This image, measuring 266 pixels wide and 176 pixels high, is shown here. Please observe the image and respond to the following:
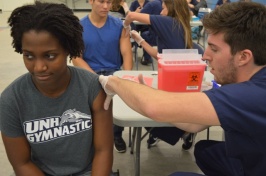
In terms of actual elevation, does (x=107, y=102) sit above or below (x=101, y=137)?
above

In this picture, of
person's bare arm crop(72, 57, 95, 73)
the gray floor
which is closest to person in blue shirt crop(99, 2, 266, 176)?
the gray floor

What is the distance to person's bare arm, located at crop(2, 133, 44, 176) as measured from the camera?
1.07m

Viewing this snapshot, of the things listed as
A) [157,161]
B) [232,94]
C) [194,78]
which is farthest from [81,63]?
[232,94]

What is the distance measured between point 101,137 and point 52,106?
229 millimetres

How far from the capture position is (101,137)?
1147 millimetres

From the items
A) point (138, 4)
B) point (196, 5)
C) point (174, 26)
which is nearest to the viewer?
point (174, 26)

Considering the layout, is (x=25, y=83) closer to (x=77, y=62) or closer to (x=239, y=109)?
(x=239, y=109)

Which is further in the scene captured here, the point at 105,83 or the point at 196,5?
the point at 196,5

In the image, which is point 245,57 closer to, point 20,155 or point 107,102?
point 107,102

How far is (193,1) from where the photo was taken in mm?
5906

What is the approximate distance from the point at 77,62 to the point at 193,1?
4480 mm

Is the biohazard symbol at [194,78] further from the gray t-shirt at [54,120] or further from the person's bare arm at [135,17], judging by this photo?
the person's bare arm at [135,17]

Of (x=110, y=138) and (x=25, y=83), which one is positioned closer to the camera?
(x=25, y=83)

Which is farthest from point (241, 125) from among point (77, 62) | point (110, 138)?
point (77, 62)
